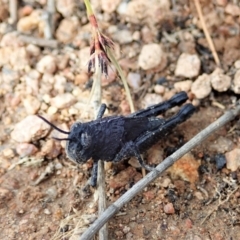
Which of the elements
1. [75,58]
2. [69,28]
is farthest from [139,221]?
[69,28]

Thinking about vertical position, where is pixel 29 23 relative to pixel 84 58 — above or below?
above

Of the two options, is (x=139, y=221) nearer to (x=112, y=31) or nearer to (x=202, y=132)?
(x=202, y=132)

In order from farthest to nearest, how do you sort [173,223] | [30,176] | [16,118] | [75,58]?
[75,58] < [16,118] < [30,176] < [173,223]

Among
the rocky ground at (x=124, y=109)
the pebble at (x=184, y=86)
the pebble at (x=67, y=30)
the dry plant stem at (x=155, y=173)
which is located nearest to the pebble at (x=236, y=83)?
the rocky ground at (x=124, y=109)

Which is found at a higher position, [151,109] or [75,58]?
[75,58]

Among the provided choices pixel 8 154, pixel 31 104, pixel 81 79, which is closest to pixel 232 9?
pixel 81 79

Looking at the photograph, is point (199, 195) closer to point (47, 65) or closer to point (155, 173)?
point (155, 173)

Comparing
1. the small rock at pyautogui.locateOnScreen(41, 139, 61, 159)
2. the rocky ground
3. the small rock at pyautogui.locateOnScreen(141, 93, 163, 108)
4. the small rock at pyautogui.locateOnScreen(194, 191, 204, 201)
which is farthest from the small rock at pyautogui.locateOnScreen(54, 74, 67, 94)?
the small rock at pyautogui.locateOnScreen(194, 191, 204, 201)
